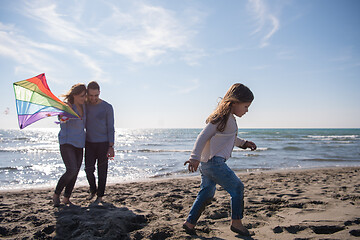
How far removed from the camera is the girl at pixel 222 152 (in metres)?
2.54

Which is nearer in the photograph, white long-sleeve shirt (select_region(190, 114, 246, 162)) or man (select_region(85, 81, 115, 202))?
white long-sleeve shirt (select_region(190, 114, 246, 162))

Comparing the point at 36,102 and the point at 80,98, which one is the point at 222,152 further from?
the point at 36,102

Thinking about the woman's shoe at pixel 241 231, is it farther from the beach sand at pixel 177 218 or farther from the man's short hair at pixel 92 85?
the man's short hair at pixel 92 85

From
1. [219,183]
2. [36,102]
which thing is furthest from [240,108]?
[36,102]

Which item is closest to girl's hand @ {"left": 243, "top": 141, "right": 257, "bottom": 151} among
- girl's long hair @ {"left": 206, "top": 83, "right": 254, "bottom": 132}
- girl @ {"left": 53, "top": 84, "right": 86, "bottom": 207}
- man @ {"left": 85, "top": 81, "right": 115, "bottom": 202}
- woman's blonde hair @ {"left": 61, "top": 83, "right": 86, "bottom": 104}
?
girl's long hair @ {"left": 206, "top": 83, "right": 254, "bottom": 132}

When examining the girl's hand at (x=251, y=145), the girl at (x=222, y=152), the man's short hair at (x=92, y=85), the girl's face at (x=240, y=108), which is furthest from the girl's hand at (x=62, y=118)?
the girl's hand at (x=251, y=145)

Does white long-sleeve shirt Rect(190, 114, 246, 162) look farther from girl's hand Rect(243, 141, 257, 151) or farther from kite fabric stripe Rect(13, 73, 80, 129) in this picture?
kite fabric stripe Rect(13, 73, 80, 129)

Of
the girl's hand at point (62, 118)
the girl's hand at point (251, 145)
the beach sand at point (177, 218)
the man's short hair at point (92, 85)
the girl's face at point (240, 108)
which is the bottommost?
the beach sand at point (177, 218)

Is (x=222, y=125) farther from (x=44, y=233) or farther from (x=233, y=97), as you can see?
(x=44, y=233)

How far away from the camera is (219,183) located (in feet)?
8.48

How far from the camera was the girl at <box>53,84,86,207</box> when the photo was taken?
12.3 ft

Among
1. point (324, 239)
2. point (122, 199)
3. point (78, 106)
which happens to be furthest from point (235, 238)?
point (78, 106)

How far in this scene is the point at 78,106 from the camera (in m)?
3.95

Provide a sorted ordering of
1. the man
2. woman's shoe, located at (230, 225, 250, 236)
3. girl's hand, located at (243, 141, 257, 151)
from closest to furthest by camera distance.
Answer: woman's shoe, located at (230, 225, 250, 236) < girl's hand, located at (243, 141, 257, 151) < the man
